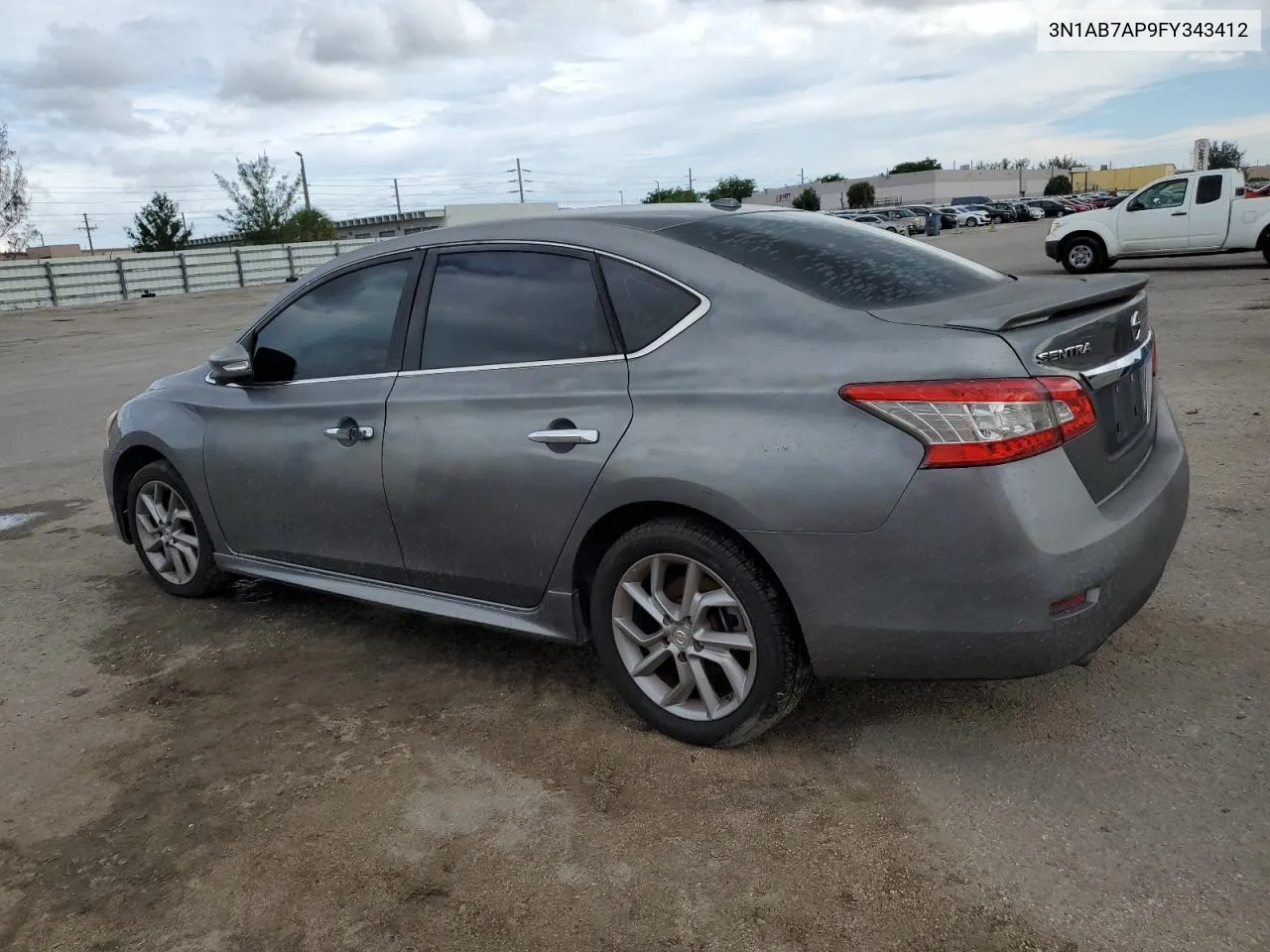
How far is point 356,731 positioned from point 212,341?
18.1m

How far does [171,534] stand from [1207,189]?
19.0 metres

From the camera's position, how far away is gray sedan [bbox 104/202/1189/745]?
2.81m

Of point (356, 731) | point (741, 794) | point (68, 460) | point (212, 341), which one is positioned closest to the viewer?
point (741, 794)

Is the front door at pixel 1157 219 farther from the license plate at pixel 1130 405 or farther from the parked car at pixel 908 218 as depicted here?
the parked car at pixel 908 218

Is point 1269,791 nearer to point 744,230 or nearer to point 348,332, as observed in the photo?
point 744,230

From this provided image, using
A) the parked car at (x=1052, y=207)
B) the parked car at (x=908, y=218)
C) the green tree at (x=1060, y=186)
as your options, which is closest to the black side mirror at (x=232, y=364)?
the parked car at (x=908, y=218)

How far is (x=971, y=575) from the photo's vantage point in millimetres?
2793

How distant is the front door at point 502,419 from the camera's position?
3.39 m

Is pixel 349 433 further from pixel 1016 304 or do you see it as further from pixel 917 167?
pixel 917 167

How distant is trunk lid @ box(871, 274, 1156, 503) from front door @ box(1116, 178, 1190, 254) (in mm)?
17893

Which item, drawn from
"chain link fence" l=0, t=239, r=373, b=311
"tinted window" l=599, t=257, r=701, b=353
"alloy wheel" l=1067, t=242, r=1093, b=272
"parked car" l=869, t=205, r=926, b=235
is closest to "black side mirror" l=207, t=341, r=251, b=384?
"tinted window" l=599, t=257, r=701, b=353

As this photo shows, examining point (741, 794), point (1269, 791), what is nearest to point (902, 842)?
point (741, 794)

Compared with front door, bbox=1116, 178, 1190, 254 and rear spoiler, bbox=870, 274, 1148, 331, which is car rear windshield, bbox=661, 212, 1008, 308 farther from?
front door, bbox=1116, 178, 1190, 254

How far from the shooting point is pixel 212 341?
65.8 feet
